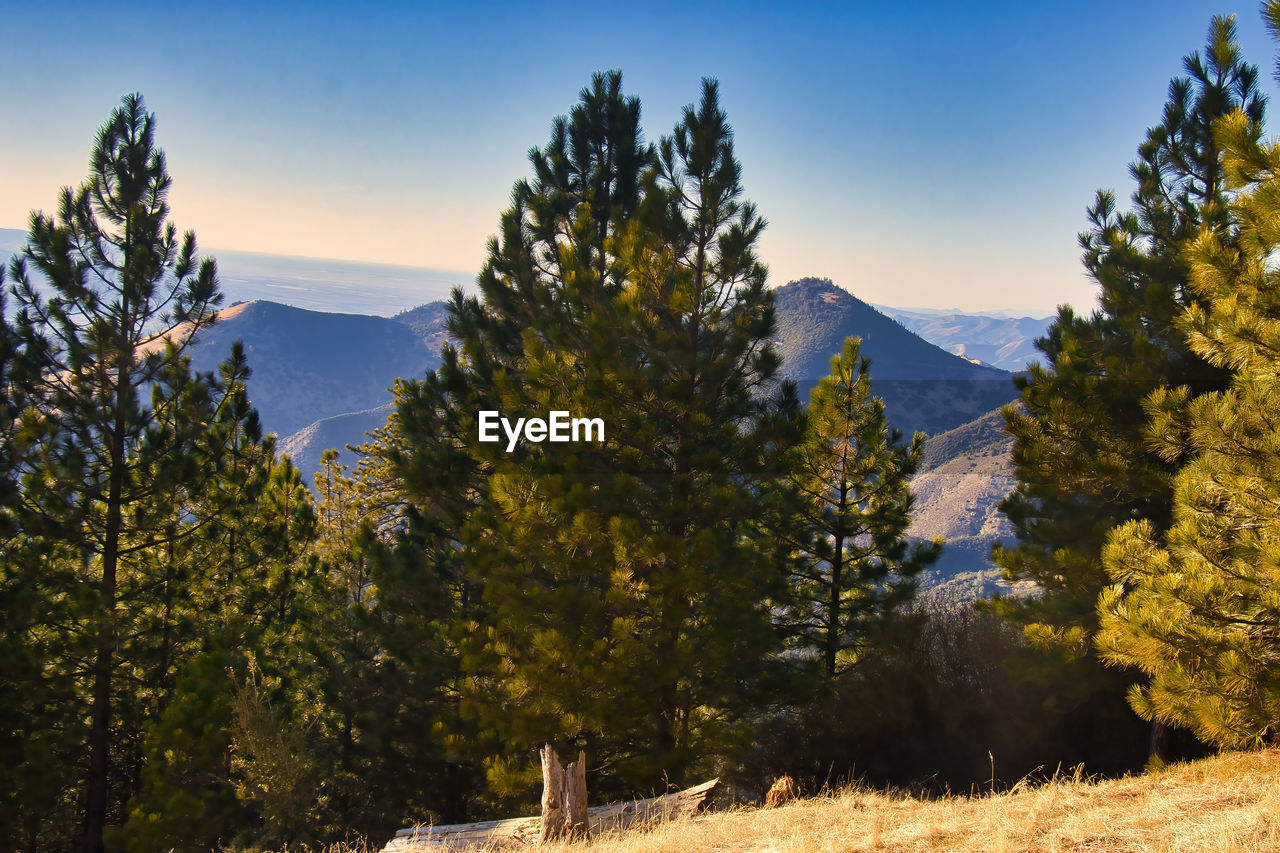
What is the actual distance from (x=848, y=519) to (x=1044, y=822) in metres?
8.62

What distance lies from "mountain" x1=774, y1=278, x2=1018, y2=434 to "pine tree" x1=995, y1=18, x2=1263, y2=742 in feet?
301

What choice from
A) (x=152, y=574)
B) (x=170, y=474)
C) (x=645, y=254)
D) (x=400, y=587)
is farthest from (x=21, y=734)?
(x=645, y=254)

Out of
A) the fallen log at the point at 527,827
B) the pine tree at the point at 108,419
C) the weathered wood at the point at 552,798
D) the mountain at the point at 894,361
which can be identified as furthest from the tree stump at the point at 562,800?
the mountain at the point at 894,361

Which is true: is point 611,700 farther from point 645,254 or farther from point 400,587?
point 645,254

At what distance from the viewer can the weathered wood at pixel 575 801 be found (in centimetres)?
755

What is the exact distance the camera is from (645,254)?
439 inches

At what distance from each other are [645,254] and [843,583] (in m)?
7.40

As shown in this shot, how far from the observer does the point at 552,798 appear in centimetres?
774

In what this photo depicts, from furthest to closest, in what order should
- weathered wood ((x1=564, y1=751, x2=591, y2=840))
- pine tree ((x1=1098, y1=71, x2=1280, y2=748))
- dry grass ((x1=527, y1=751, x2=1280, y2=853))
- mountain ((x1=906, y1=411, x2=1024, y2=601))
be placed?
mountain ((x1=906, y1=411, x2=1024, y2=601)) < weathered wood ((x1=564, y1=751, x2=591, y2=840)) < pine tree ((x1=1098, y1=71, x2=1280, y2=748)) < dry grass ((x1=527, y1=751, x2=1280, y2=853))

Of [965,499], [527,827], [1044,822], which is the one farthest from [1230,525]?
[965,499]

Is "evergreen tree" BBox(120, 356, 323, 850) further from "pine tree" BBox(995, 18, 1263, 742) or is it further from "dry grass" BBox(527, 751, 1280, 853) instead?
"pine tree" BBox(995, 18, 1263, 742)

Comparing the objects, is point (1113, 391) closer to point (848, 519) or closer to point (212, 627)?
point (848, 519)

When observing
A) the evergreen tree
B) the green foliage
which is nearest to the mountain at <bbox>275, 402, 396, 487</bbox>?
the evergreen tree

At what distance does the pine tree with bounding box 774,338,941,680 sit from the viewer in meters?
13.9
